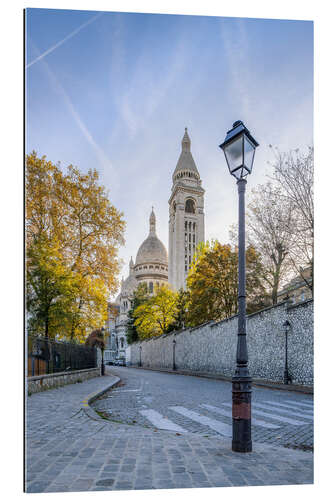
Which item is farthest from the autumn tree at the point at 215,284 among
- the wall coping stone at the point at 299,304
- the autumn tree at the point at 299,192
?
the autumn tree at the point at 299,192

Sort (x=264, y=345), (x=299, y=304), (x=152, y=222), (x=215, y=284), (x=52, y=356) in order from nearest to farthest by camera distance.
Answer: (x=152, y=222)
(x=52, y=356)
(x=299, y=304)
(x=264, y=345)
(x=215, y=284)

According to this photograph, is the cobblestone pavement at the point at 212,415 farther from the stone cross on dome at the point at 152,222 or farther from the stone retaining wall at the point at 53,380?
the stone cross on dome at the point at 152,222

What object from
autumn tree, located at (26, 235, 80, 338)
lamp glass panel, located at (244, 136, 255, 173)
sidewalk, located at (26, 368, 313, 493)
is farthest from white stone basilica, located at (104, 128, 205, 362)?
sidewalk, located at (26, 368, 313, 493)

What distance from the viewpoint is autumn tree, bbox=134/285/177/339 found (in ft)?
129

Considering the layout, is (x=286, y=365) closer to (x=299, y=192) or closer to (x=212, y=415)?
(x=212, y=415)

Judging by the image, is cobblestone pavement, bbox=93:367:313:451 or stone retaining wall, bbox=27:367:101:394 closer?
cobblestone pavement, bbox=93:367:313:451

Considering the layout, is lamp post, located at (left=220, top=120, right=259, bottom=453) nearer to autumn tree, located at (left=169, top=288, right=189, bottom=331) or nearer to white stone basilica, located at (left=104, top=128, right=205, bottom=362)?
white stone basilica, located at (left=104, top=128, right=205, bottom=362)

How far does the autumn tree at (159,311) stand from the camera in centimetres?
3931

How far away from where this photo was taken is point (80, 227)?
5809mm

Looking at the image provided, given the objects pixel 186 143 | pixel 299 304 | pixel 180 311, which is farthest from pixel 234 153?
pixel 180 311

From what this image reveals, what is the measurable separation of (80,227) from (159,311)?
35.6 m

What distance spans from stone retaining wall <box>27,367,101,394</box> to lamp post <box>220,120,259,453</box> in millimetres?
7509
